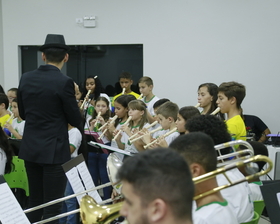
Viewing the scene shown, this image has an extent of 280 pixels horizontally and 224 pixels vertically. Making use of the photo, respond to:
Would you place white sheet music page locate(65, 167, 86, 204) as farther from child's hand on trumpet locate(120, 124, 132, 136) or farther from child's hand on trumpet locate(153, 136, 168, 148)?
child's hand on trumpet locate(120, 124, 132, 136)

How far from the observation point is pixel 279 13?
6238 millimetres

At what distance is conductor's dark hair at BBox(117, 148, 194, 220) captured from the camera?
1018mm

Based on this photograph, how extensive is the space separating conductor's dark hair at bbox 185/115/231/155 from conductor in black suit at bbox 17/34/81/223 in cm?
95

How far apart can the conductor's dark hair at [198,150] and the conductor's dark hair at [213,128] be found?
0.59 meters

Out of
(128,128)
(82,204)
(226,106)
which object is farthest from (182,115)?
(82,204)

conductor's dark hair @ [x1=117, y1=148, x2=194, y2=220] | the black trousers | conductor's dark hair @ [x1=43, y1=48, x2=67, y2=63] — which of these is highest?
conductor's dark hair @ [x1=43, y1=48, x2=67, y2=63]

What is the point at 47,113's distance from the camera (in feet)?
9.13

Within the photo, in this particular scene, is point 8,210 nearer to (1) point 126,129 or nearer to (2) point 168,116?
(2) point 168,116

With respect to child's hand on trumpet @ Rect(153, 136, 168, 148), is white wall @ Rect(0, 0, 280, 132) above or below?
above

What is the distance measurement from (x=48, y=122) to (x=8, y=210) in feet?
3.08

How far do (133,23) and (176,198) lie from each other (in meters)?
6.14

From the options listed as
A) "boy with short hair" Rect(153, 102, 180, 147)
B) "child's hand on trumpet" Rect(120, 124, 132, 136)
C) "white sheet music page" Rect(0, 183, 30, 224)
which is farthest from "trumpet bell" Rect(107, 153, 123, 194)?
"child's hand on trumpet" Rect(120, 124, 132, 136)

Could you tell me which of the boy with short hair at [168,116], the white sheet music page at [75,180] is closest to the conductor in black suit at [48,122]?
the white sheet music page at [75,180]

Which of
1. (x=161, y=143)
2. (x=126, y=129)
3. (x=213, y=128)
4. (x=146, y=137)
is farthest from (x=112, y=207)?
(x=126, y=129)
